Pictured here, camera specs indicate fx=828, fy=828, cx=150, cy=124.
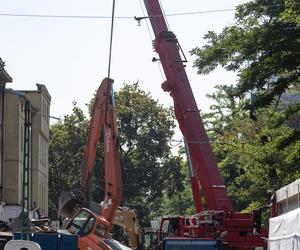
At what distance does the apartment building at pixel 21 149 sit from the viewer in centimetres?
5738

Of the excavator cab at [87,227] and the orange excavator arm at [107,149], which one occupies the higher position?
the orange excavator arm at [107,149]

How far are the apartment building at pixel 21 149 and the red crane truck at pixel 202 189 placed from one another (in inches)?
973

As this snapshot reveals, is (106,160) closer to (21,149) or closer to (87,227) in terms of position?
(87,227)

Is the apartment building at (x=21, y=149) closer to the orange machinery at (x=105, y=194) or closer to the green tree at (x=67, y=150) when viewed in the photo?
the green tree at (x=67, y=150)

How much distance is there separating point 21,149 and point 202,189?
128ft

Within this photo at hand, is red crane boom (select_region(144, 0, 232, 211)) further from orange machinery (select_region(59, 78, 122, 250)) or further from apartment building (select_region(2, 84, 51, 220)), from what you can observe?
apartment building (select_region(2, 84, 51, 220))

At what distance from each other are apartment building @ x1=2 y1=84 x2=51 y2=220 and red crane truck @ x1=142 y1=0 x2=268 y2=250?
2471cm

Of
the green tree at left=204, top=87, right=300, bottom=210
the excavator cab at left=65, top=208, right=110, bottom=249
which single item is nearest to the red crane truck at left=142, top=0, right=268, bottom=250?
the green tree at left=204, top=87, right=300, bottom=210

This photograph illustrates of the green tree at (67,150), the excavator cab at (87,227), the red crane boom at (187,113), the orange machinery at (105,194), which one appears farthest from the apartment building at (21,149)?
the red crane boom at (187,113)

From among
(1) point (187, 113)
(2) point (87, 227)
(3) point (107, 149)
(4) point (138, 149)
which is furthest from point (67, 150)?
(1) point (187, 113)

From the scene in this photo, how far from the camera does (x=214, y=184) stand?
21062 mm

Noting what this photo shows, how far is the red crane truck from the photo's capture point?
66.4 feet

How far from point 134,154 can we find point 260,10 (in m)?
46.6

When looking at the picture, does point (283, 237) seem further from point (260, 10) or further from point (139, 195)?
point (139, 195)
